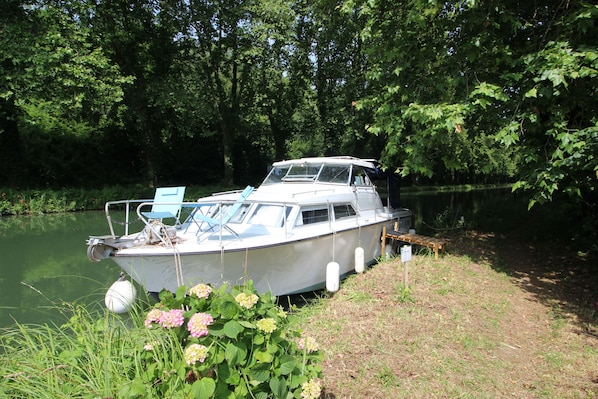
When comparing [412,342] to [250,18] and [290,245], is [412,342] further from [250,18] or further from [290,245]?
[250,18]

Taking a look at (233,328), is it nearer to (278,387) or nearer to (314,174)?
(278,387)

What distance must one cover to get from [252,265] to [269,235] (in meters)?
0.61

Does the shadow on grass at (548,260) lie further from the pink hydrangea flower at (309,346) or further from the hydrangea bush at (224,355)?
the hydrangea bush at (224,355)

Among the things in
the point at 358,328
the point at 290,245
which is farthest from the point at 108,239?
the point at 358,328

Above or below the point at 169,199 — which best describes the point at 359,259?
below

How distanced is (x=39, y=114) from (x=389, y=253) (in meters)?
20.4

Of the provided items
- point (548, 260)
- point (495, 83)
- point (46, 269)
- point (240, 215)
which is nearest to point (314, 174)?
point (240, 215)

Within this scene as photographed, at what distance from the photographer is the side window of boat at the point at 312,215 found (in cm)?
658

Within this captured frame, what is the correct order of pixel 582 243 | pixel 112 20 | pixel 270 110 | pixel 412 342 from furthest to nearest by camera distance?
pixel 270 110 → pixel 112 20 → pixel 582 243 → pixel 412 342

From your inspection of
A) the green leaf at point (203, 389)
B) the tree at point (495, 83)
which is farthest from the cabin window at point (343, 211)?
the green leaf at point (203, 389)

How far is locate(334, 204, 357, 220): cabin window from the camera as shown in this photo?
751 centimetres

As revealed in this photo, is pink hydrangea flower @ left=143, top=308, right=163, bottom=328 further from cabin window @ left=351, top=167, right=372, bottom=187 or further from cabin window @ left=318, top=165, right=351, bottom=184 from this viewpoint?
cabin window @ left=351, top=167, right=372, bottom=187

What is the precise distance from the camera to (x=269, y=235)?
6.01 meters

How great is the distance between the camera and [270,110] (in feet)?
79.6
